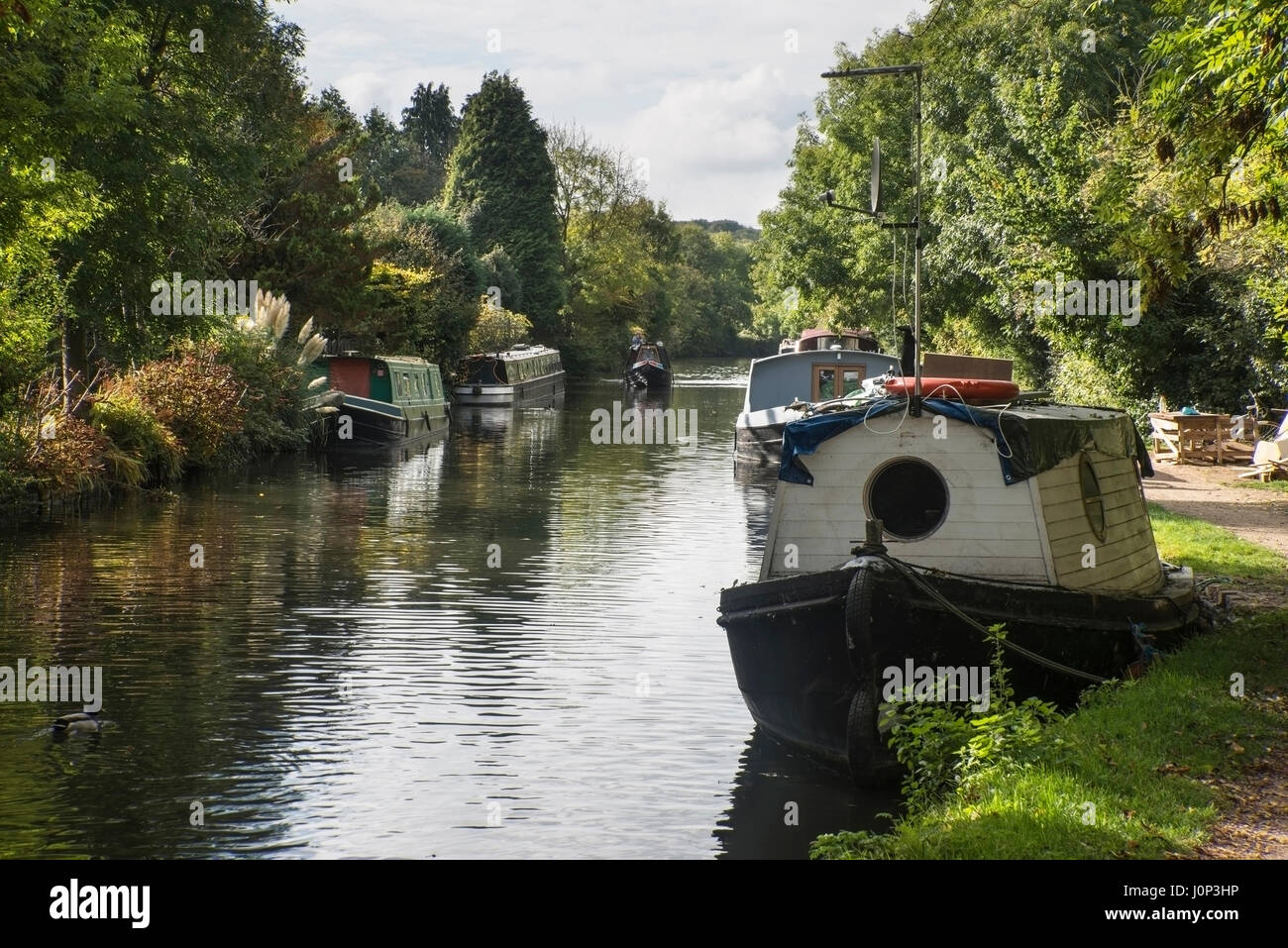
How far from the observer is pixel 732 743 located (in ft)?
33.5

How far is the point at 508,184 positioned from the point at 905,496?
61719 mm

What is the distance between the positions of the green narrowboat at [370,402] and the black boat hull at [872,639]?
23468mm

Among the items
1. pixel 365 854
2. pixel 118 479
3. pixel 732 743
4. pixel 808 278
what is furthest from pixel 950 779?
pixel 808 278

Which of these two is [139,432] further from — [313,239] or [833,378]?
[313,239]

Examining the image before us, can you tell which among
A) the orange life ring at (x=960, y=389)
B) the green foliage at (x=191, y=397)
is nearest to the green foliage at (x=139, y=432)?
the green foliage at (x=191, y=397)

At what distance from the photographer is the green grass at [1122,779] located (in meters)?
6.55

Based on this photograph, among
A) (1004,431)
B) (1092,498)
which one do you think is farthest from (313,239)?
(1004,431)

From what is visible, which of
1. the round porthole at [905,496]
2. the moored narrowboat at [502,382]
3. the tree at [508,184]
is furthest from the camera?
the tree at [508,184]

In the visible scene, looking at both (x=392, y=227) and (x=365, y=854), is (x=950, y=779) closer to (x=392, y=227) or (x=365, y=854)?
(x=365, y=854)

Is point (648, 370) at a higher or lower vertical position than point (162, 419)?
higher

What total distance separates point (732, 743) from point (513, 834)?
254 cm

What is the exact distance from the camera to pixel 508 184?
69.8 m

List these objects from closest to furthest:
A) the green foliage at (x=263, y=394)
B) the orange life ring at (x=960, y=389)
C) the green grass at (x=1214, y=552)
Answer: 1. the orange life ring at (x=960, y=389)
2. the green grass at (x=1214, y=552)
3. the green foliage at (x=263, y=394)

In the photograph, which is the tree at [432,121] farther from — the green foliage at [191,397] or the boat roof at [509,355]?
the green foliage at [191,397]
